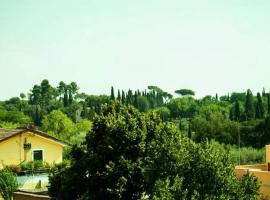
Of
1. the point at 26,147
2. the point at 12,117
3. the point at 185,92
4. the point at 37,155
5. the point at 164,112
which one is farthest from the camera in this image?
the point at 185,92

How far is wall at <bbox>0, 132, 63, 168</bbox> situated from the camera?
35.3 m

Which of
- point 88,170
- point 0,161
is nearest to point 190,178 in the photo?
point 88,170

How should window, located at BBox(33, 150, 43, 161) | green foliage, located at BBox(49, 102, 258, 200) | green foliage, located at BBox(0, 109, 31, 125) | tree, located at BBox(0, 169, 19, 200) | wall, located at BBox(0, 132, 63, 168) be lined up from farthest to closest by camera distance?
green foliage, located at BBox(0, 109, 31, 125)
window, located at BBox(33, 150, 43, 161)
wall, located at BBox(0, 132, 63, 168)
tree, located at BBox(0, 169, 19, 200)
green foliage, located at BBox(49, 102, 258, 200)

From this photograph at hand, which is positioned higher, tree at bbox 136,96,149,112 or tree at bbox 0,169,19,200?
tree at bbox 136,96,149,112

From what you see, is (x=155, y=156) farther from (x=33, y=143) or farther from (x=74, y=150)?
(x=33, y=143)

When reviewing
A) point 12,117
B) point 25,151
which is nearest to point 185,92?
point 12,117

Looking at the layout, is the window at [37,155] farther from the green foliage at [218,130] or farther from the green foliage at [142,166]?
the green foliage at [218,130]

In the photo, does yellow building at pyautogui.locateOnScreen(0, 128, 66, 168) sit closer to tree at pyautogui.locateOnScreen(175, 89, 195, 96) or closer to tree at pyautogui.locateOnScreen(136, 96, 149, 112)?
tree at pyautogui.locateOnScreen(136, 96, 149, 112)

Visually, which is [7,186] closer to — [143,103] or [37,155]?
[37,155]

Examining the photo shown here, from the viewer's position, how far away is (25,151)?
36.3 m

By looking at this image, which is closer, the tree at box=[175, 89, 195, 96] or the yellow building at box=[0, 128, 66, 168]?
the yellow building at box=[0, 128, 66, 168]

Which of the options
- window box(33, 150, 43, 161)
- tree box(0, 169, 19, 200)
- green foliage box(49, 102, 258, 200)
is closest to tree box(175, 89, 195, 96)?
window box(33, 150, 43, 161)

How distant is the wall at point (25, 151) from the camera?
3534 cm

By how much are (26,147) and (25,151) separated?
1.11ft
